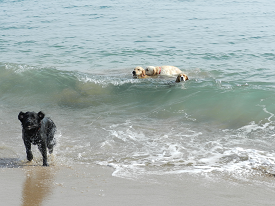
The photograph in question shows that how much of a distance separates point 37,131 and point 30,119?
35cm

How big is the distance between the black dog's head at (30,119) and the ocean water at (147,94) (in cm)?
86

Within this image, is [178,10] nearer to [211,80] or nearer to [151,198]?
[211,80]

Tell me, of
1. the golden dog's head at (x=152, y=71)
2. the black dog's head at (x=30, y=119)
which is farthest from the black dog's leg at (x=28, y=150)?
the golden dog's head at (x=152, y=71)

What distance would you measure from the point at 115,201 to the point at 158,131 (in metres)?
3.39

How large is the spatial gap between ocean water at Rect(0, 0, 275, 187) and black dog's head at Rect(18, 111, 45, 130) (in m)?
0.86

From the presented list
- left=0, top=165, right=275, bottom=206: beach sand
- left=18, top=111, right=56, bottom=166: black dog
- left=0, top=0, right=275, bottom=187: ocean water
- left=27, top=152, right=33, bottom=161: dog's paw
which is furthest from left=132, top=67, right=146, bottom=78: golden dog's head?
left=0, top=165, right=275, bottom=206: beach sand

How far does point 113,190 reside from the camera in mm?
4473

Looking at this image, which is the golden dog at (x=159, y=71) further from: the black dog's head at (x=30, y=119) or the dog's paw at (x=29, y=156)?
the black dog's head at (x=30, y=119)

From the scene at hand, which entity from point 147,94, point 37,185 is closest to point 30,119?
point 37,185

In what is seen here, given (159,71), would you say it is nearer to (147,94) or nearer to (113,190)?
(147,94)

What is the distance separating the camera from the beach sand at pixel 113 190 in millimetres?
4141

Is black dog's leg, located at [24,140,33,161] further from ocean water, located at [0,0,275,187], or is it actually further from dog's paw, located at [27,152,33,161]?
ocean water, located at [0,0,275,187]

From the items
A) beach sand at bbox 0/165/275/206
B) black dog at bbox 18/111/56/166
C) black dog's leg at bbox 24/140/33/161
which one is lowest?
beach sand at bbox 0/165/275/206

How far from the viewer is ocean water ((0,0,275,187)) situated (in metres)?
5.99
